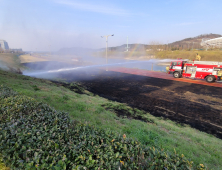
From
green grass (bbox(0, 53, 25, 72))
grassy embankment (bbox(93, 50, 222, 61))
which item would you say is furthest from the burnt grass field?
grassy embankment (bbox(93, 50, 222, 61))

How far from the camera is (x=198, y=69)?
1769 cm

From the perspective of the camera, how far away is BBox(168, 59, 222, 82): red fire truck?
16328 millimetres

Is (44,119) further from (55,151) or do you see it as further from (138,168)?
(138,168)

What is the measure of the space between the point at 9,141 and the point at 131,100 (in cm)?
964

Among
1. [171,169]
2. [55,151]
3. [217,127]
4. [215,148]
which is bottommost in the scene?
[217,127]

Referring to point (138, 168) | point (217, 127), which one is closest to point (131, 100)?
point (217, 127)

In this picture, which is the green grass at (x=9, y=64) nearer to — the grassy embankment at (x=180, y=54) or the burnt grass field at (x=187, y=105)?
the burnt grass field at (x=187, y=105)

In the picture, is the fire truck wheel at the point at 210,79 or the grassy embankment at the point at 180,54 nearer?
the fire truck wheel at the point at 210,79

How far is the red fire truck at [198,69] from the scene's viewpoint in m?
16.3

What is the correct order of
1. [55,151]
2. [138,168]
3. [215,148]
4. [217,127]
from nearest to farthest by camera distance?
1. [138,168]
2. [55,151]
3. [215,148]
4. [217,127]

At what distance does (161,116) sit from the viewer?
27.4 ft

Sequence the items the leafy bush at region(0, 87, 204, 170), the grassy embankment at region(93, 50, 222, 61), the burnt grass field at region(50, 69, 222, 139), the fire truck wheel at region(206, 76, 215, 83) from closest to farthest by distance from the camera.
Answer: the leafy bush at region(0, 87, 204, 170) < the burnt grass field at region(50, 69, 222, 139) < the fire truck wheel at region(206, 76, 215, 83) < the grassy embankment at region(93, 50, 222, 61)

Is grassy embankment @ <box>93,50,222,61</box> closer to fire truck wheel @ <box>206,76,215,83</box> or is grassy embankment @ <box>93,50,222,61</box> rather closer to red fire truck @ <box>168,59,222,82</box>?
red fire truck @ <box>168,59,222,82</box>

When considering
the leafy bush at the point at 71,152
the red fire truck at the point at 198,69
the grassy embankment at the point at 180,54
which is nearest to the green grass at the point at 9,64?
the leafy bush at the point at 71,152
